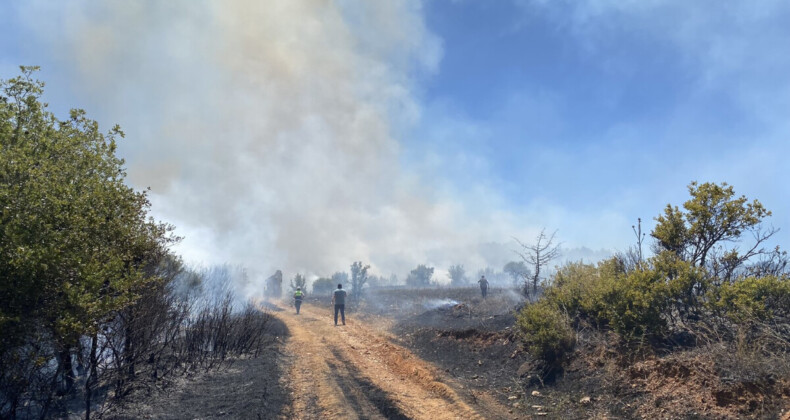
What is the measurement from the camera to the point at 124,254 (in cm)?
641

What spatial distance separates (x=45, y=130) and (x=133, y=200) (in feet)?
5.95

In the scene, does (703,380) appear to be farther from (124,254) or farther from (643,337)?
(124,254)

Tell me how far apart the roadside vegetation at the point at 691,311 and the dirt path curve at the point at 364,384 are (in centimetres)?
278

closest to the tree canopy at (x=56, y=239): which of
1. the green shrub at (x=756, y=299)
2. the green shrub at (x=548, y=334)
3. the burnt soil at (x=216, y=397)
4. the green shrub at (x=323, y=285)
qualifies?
the burnt soil at (x=216, y=397)

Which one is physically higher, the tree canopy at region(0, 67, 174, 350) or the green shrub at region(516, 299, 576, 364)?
the tree canopy at region(0, 67, 174, 350)

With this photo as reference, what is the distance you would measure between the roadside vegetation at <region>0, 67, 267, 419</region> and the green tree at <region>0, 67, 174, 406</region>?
13 millimetres

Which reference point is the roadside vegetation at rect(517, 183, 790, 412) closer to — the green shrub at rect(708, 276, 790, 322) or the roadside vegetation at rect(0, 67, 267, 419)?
the green shrub at rect(708, 276, 790, 322)

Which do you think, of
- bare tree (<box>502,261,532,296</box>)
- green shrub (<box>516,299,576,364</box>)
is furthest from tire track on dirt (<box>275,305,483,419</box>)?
bare tree (<box>502,261,532,296</box>)

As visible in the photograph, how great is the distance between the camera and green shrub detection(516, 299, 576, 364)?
9.60m

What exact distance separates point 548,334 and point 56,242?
30.5 ft

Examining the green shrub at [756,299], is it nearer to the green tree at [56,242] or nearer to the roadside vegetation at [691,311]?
the roadside vegetation at [691,311]

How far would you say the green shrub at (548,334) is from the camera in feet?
31.5

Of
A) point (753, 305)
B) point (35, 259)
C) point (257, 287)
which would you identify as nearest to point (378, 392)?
point (35, 259)

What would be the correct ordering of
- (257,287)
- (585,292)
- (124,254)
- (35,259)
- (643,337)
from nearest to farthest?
1. (35,259)
2. (124,254)
3. (643,337)
4. (585,292)
5. (257,287)
